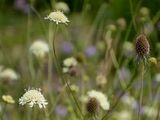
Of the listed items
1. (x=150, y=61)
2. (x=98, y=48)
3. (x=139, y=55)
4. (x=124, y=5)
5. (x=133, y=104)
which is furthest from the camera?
(x=124, y=5)

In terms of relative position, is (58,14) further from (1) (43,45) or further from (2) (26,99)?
(1) (43,45)

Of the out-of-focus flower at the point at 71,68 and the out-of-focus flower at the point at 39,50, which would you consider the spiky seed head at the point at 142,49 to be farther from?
the out-of-focus flower at the point at 39,50

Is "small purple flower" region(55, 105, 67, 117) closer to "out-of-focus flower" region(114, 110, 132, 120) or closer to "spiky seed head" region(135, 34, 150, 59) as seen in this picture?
"out-of-focus flower" region(114, 110, 132, 120)

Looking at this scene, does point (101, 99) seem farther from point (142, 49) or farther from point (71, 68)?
point (142, 49)

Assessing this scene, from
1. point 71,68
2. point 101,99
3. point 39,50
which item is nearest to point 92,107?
point 101,99

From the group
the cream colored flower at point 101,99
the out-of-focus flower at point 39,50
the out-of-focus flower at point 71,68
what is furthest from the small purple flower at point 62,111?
the cream colored flower at point 101,99

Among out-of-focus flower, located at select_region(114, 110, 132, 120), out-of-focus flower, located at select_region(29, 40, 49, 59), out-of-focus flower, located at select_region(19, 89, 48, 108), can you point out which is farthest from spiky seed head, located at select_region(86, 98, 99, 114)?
out-of-focus flower, located at select_region(114, 110, 132, 120)

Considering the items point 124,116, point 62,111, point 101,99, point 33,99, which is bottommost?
point 33,99

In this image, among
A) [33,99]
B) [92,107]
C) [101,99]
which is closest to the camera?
[33,99]

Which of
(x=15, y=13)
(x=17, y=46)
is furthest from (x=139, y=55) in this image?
(x=15, y=13)

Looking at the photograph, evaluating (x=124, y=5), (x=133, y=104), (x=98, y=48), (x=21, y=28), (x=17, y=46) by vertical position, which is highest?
(x=21, y=28)

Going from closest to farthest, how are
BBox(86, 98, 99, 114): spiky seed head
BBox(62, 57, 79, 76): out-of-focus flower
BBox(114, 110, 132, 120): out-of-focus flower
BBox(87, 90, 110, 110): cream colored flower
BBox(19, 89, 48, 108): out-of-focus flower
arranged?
BBox(19, 89, 48, 108): out-of-focus flower
BBox(86, 98, 99, 114): spiky seed head
BBox(87, 90, 110, 110): cream colored flower
BBox(62, 57, 79, 76): out-of-focus flower
BBox(114, 110, 132, 120): out-of-focus flower
